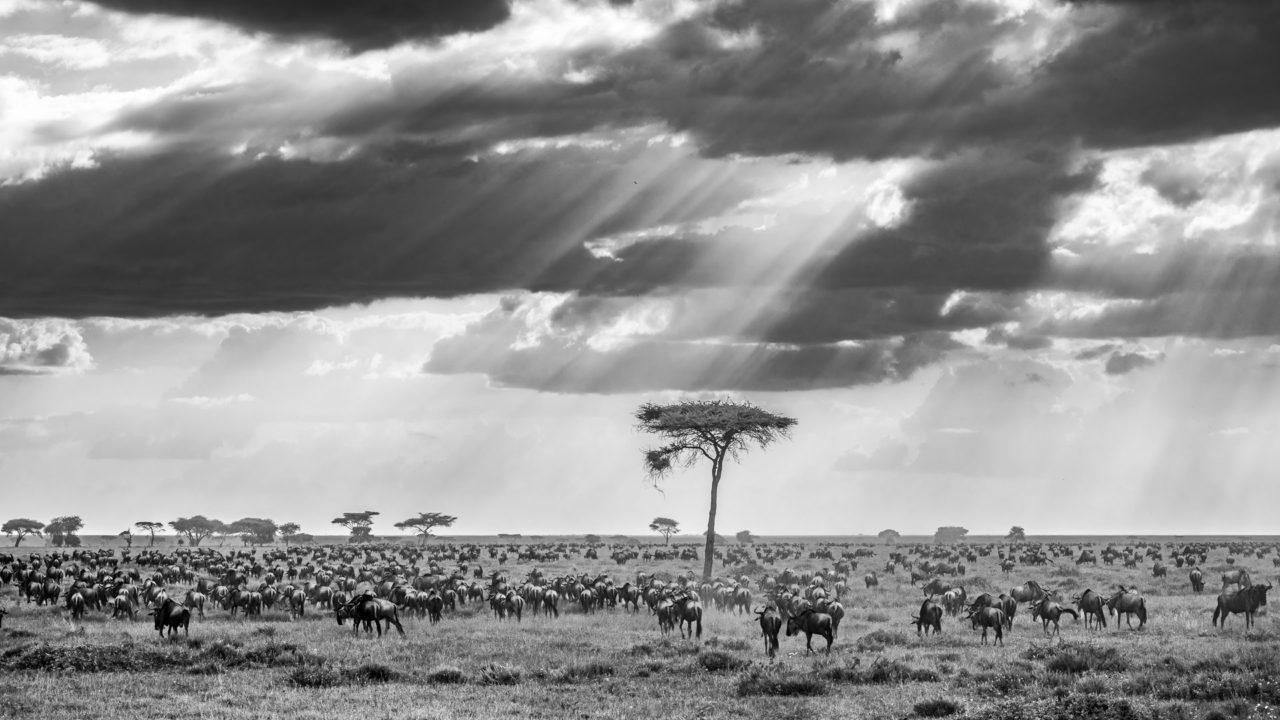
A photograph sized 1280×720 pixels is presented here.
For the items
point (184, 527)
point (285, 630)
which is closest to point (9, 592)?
point (285, 630)

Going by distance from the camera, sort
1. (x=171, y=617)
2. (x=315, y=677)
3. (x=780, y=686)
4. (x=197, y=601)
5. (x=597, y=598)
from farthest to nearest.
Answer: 1. (x=597, y=598)
2. (x=197, y=601)
3. (x=171, y=617)
4. (x=315, y=677)
5. (x=780, y=686)

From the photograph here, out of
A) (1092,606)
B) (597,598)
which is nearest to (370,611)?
(597,598)

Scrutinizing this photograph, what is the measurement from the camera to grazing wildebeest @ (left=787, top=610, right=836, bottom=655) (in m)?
32.4

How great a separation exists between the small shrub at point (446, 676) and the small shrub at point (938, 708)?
11109mm

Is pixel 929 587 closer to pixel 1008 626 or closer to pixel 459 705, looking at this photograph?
pixel 1008 626

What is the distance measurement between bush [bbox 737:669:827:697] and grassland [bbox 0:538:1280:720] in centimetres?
4

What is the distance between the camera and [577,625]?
40.8m

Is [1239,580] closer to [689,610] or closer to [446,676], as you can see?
[689,610]

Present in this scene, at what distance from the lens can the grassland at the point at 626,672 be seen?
22.8 meters

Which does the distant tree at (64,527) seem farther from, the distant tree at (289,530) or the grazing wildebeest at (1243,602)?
the grazing wildebeest at (1243,602)

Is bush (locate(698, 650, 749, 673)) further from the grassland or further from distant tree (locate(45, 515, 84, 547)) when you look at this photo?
distant tree (locate(45, 515, 84, 547))

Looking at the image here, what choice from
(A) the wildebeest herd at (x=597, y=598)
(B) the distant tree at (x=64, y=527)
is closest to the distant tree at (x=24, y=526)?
(B) the distant tree at (x=64, y=527)

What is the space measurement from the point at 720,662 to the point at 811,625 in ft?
14.0

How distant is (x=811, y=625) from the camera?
32.6 metres
